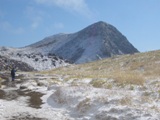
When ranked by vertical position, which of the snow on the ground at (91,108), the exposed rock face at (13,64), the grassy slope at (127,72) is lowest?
the snow on the ground at (91,108)

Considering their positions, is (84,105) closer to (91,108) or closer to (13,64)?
(91,108)

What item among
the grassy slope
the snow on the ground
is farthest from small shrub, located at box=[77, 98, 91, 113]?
the grassy slope

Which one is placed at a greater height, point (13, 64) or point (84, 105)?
point (13, 64)

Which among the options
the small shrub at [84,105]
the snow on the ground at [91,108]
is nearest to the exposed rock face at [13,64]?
the snow on the ground at [91,108]

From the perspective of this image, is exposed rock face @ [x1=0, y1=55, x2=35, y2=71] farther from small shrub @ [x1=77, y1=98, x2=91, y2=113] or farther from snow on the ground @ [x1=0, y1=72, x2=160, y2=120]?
small shrub @ [x1=77, y1=98, x2=91, y2=113]

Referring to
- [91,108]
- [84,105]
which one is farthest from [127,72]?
[91,108]

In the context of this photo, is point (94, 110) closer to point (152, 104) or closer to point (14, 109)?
point (152, 104)

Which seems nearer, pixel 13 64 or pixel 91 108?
pixel 91 108

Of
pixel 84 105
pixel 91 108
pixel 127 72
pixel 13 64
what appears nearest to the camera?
pixel 91 108

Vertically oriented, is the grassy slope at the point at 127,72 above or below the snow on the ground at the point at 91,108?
above

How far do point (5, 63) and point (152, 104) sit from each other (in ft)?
372

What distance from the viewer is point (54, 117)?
57.8 feet

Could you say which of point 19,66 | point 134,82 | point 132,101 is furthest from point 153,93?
point 19,66

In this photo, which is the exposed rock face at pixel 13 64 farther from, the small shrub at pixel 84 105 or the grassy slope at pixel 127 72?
the small shrub at pixel 84 105
